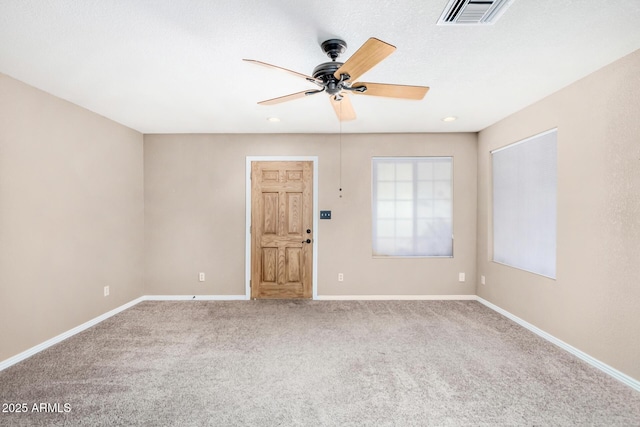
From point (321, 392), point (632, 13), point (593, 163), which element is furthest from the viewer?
point (593, 163)

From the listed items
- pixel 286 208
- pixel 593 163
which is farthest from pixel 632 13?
pixel 286 208

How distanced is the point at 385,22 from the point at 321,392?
2.51 meters

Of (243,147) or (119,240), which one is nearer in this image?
(119,240)

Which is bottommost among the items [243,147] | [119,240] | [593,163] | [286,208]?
[119,240]

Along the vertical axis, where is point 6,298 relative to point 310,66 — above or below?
below

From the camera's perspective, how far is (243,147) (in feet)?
14.5

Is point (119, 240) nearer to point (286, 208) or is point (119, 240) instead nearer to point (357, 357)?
point (286, 208)

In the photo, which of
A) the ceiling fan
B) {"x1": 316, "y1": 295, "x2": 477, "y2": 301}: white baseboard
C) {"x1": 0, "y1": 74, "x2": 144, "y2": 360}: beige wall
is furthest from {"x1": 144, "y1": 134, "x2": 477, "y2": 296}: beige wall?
the ceiling fan

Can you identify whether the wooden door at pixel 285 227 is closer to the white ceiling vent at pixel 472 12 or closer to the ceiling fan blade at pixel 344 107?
the ceiling fan blade at pixel 344 107

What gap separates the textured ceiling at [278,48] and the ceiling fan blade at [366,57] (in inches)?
11.4

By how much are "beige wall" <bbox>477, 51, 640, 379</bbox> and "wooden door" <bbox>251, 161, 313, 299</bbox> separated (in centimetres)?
281

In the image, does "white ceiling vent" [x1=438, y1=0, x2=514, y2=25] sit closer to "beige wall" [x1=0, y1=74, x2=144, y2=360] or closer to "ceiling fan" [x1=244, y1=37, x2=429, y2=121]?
"ceiling fan" [x1=244, y1=37, x2=429, y2=121]

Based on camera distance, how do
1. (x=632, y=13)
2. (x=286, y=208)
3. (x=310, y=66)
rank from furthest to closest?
1. (x=286, y=208)
2. (x=310, y=66)
3. (x=632, y=13)

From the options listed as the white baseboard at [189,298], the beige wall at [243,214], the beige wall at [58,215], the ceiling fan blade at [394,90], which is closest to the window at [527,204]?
the beige wall at [243,214]
